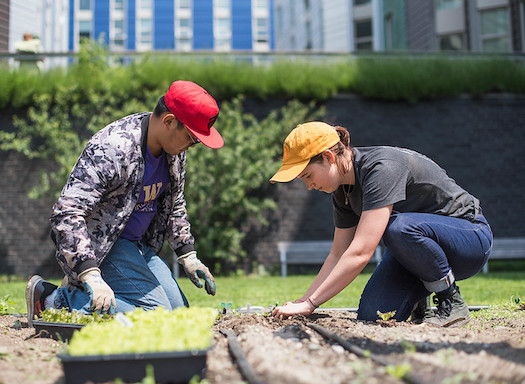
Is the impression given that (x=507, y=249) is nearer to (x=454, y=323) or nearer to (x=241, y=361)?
(x=454, y=323)

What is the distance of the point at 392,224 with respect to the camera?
3049 millimetres

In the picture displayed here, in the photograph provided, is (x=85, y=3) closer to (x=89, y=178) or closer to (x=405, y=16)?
(x=405, y=16)

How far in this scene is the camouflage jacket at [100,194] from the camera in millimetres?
2772

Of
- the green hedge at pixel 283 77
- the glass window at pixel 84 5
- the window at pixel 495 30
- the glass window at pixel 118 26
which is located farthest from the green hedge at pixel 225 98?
the glass window at pixel 84 5

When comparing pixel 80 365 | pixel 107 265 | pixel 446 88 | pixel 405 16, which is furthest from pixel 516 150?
pixel 80 365

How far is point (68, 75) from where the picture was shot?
32.1 ft

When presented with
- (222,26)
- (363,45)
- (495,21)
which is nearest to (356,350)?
(495,21)

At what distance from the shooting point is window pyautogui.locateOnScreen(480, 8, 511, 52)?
43.7ft

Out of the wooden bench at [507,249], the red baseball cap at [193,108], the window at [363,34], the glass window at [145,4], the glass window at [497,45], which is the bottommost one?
the wooden bench at [507,249]

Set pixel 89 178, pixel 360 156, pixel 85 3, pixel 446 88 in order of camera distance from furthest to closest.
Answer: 1. pixel 85 3
2. pixel 446 88
3. pixel 360 156
4. pixel 89 178

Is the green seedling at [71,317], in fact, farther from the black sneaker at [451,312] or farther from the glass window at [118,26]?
the glass window at [118,26]

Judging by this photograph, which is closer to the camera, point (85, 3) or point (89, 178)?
point (89, 178)

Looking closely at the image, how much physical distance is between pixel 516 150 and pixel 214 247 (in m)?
6.25

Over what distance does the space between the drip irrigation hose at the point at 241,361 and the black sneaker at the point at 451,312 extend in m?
1.27
